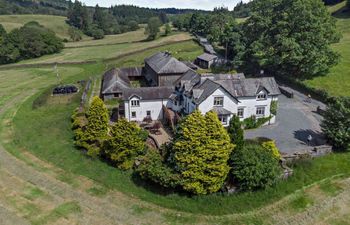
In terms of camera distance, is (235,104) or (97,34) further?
(97,34)

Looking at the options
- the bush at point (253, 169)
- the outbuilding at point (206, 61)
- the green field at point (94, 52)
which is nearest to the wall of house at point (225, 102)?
the bush at point (253, 169)

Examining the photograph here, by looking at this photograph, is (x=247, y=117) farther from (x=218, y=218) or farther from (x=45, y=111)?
(x=45, y=111)

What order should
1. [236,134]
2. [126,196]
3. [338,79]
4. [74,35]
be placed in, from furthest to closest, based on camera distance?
[74,35]
[338,79]
[236,134]
[126,196]

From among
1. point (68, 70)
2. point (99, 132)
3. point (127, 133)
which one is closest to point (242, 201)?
point (127, 133)

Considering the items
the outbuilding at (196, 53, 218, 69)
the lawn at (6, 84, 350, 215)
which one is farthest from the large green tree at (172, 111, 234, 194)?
the outbuilding at (196, 53, 218, 69)

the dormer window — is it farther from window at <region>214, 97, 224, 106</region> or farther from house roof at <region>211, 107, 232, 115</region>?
window at <region>214, 97, 224, 106</region>

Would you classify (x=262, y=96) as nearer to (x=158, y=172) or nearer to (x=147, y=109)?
(x=147, y=109)

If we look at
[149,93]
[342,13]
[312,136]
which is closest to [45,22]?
[342,13]
